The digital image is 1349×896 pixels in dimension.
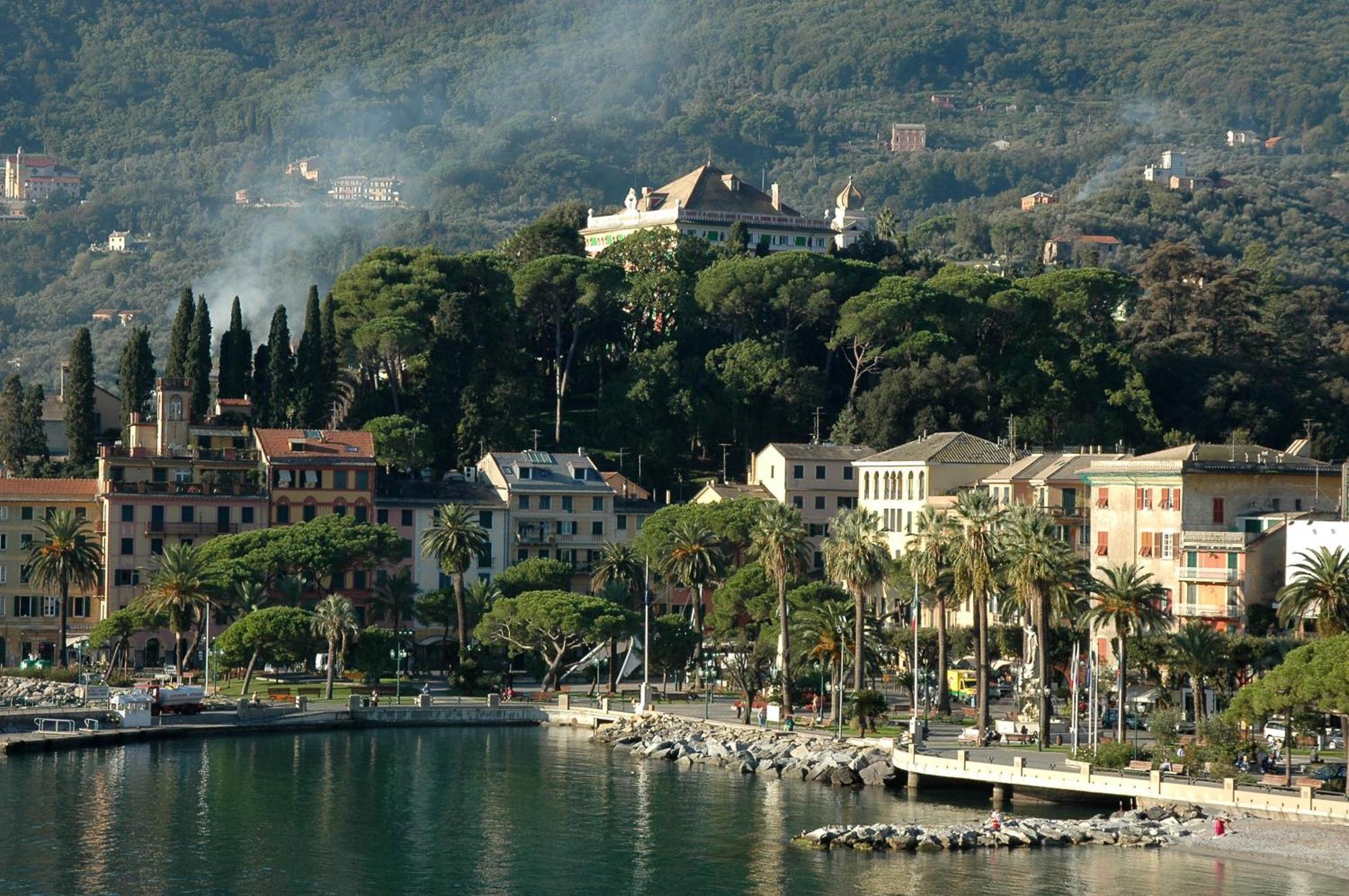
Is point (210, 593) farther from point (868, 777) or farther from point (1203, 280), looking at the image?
point (1203, 280)

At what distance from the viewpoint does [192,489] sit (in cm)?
14350

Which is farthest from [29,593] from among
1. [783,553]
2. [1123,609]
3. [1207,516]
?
[1123,609]

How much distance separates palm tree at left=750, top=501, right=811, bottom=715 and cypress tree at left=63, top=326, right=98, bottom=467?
49946 mm

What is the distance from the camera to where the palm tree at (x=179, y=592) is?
422 ft

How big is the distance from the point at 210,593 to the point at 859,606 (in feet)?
116

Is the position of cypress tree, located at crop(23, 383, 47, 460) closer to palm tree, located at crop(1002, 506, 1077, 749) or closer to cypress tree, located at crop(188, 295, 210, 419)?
cypress tree, located at crop(188, 295, 210, 419)

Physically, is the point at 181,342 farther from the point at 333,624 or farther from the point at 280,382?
the point at 333,624

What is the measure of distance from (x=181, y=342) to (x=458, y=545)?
1268 inches

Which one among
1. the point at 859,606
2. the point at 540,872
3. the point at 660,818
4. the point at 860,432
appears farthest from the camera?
the point at 860,432

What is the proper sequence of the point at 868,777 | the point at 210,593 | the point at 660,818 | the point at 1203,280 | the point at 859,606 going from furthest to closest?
the point at 1203,280 → the point at 210,593 → the point at 859,606 → the point at 868,777 → the point at 660,818

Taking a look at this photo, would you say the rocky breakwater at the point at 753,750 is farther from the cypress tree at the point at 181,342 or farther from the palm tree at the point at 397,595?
the cypress tree at the point at 181,342

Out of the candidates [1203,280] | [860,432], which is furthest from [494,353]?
[1203,280]

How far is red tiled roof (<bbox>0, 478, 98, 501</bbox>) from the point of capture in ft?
468

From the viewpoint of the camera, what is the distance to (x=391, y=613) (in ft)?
455
